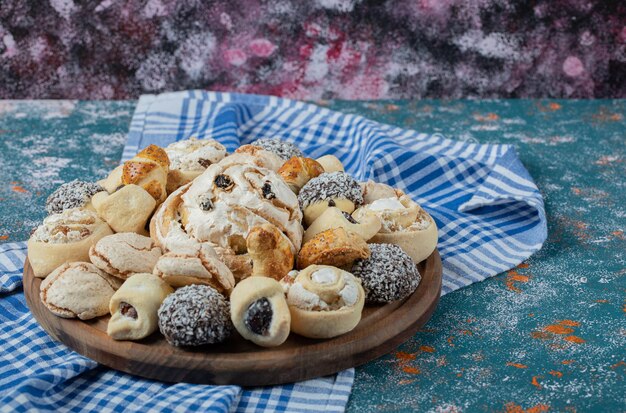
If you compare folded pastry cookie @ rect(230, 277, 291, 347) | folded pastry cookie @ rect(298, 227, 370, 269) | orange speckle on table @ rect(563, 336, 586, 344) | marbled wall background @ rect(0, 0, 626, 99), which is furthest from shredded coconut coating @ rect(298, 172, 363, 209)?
marbled wall background @ rect(0, 0, 626, 99)

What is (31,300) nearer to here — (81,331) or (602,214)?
(81,331)

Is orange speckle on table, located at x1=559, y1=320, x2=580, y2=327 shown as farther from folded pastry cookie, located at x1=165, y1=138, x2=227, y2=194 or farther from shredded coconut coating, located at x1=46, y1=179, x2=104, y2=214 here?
shredded coconut coating, located at x1=46, y1=179, x2=104, y2=214

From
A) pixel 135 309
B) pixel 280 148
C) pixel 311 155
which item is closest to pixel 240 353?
pixel 135 309

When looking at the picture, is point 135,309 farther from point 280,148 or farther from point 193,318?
point 280,148

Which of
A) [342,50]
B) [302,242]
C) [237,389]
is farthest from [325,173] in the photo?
[342,50]

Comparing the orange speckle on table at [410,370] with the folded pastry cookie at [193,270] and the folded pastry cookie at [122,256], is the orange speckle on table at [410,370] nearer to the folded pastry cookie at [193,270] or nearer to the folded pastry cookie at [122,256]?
the folded pastry cookie at [193,270]

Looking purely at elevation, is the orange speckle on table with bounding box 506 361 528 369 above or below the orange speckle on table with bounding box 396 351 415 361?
above
